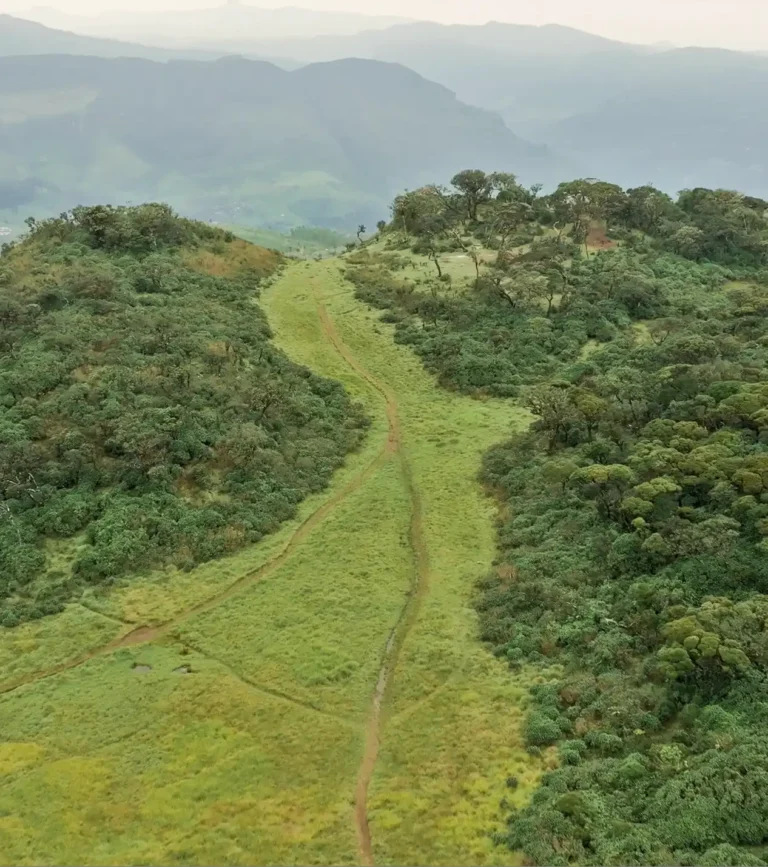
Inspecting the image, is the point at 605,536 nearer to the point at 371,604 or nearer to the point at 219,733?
the point at 371,604

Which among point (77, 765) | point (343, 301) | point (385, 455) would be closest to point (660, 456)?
point (385, 455)

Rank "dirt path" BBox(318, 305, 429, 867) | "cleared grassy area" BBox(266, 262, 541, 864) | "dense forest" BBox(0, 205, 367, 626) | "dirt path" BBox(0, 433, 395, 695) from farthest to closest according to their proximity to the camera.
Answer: "dense forest" BBox(0, 205, 367, 626)
"dirt path" BBox(0, 433, 395, 695)
"dirt path" BBox(318, 305, 429, 867)
"cleared grassy area" BBox(266, 262, 541, 864)

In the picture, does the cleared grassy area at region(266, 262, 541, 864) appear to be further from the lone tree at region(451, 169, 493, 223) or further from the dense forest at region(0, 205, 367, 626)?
the lone tree at region(451, 169, 493, 223)

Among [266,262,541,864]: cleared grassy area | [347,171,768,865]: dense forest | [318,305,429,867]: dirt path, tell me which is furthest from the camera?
[318,305,429,867]: dirt path

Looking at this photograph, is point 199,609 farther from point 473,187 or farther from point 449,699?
point 473,187

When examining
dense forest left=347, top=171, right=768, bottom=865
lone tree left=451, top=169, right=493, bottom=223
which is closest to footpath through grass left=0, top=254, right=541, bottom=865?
dense forest left=347, top=171, right=768, bottom=865

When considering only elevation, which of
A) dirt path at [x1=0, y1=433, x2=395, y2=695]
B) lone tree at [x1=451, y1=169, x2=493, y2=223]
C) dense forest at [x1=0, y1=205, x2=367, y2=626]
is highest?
lone tree at [x1=451, y1=169, x2=493, y2=223]
